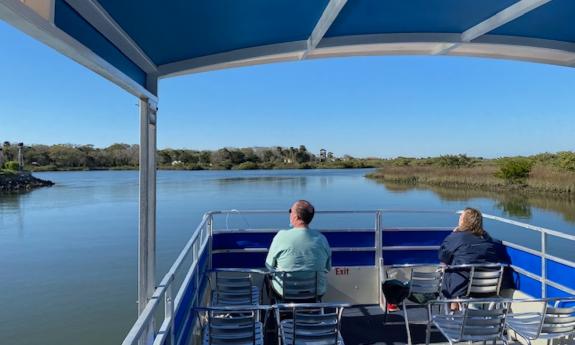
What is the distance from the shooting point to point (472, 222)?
10.1 ft

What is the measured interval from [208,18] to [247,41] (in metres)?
0.46

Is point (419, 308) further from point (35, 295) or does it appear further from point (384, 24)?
point (35, 295)

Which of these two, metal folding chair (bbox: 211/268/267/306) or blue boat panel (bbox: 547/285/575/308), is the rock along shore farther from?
blue boat panel (bbox: 547/285/575/308)

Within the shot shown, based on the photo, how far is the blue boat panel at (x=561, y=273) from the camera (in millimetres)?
2863

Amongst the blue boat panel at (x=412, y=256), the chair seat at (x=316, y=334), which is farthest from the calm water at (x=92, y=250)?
the chair seat at (x=316, y=334)

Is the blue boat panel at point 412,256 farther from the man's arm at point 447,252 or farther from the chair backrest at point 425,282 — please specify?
the man's arm at point 447,252

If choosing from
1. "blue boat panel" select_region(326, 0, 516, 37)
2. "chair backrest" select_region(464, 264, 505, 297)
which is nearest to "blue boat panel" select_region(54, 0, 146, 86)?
"blue boat panel" select_region(326, 0, 516, 37)

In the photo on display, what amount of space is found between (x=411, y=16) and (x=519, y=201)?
2140cm

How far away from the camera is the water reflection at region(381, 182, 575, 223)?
1747cm

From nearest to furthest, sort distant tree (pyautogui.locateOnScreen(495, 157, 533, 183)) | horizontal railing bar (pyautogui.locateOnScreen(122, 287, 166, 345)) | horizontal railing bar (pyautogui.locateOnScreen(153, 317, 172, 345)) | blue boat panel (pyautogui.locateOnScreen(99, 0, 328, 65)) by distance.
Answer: horizontal railing bar (pyautogui.locateOnScreen(122, 287, 166, 345)) → horizontal railing bar (pyautogui.locateOnScreen(153, 317, 172, 345)) → blue boat panel (pyautogui.locateOnScreen(99, 0, 328, 65)) → distant tree (pyautogui.locateOnScreen(495, 157, 533, 183))

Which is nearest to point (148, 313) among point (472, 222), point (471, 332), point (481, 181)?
point (471, 332)

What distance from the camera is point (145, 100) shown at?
7.99 ft

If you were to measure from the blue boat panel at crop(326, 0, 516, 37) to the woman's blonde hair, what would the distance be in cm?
135

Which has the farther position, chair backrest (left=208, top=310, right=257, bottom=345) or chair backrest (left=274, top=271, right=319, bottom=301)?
chair backrest (left=274, top=271, right=319, bottom=301)
